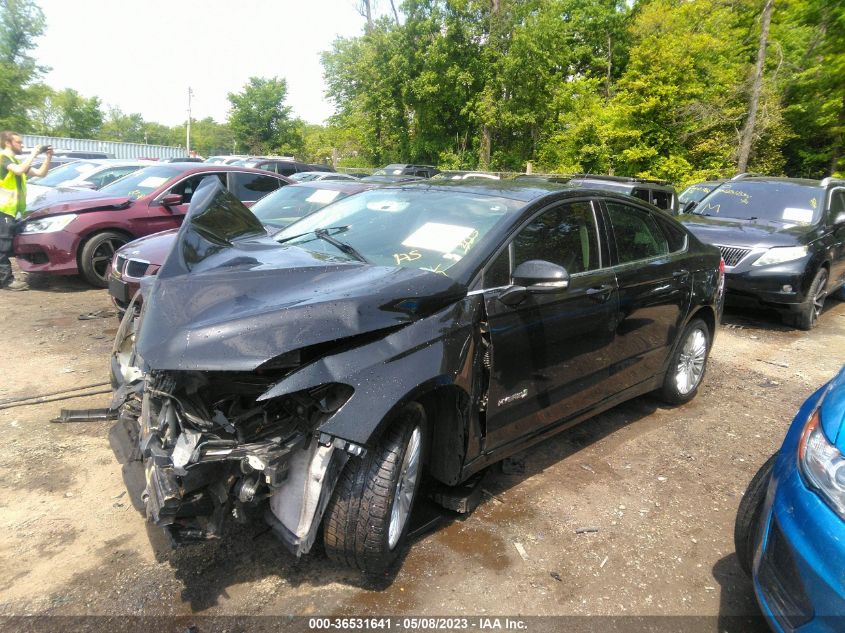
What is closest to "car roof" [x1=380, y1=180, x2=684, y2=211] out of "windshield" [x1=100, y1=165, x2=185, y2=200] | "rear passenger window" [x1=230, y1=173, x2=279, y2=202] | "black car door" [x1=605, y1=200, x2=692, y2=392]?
"black car door" [x1=605, y1=200, x2=692, y2=392]

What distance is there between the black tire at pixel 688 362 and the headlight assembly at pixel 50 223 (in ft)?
23.1

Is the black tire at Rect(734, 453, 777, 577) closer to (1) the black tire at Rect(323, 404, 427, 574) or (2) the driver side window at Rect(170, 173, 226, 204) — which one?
(1) the black tire at Rect(323, 404, 427, 574)

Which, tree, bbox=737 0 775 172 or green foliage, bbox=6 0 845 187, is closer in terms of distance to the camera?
tree, bbox=737 0 775 172

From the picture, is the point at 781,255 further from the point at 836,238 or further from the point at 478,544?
the point at 478,544

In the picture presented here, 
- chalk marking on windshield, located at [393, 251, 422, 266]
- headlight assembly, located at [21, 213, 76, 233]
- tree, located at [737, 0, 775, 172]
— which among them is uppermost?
tree, located at [737, 0, 775, 172]

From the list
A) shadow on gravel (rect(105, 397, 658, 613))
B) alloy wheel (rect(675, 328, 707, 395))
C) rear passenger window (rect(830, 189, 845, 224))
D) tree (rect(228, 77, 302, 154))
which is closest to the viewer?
shadow on gravel (rect(105, 397, 658, 613))

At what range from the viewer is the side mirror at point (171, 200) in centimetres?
795

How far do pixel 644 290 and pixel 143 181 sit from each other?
7.21 m

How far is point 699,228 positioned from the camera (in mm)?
8281

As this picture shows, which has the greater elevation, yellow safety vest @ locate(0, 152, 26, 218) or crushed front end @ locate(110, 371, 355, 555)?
yellow safety vest @ locate(0, 152, 26, 218)

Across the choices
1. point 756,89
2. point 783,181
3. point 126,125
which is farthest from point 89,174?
point 126,125

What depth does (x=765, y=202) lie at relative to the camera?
8.62m

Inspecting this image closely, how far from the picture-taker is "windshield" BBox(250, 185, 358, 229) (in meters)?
7.02

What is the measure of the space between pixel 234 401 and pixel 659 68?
2566cm
